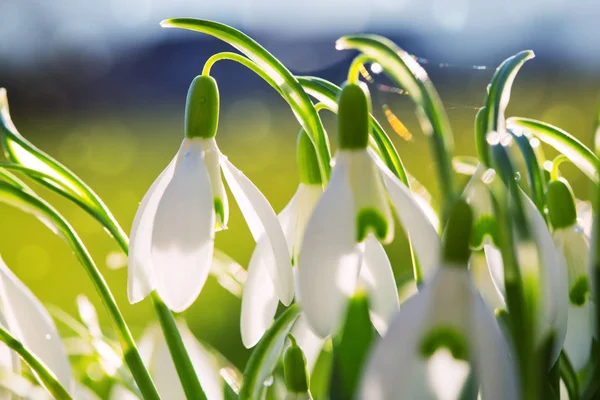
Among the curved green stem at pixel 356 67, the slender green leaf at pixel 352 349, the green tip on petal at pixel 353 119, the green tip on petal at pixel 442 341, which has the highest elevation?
the curved green stem at pixel 356 67

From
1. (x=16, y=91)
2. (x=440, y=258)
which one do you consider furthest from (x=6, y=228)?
(x=440, y=258)

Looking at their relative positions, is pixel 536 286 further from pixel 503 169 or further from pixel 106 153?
pixel 106 153

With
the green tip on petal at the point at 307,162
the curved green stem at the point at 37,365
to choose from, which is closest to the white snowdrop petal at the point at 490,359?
the green tip on petal at the point at 307,162

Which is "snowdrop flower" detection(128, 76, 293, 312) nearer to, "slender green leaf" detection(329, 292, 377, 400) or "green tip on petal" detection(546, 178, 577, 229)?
"slender green leaf" detection(329, 292, 377, 400)

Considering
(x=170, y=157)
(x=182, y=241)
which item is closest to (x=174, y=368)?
(x=182, y=241)

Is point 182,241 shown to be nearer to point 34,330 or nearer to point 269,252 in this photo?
point 269,252

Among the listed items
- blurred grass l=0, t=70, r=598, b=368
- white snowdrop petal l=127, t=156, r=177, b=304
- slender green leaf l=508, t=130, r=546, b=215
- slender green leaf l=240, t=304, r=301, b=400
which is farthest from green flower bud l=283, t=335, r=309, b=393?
blurred grass l=0, t=70, r=598, b=368

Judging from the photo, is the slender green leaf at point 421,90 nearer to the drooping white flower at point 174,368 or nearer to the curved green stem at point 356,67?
the curved green stem at point 356,67
